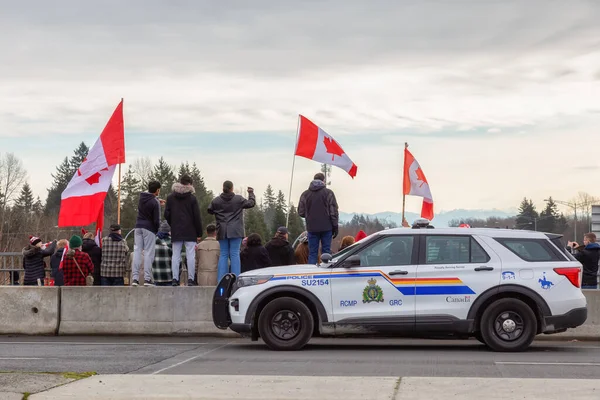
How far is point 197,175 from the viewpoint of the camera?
13375 cm

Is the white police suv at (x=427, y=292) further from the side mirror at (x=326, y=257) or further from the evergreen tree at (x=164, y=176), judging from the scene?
the evergreen tree at (x=164, y=176)

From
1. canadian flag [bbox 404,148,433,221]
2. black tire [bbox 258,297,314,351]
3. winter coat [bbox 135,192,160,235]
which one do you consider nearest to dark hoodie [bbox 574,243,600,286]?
canadian flag [bbox 404,148,433,221]

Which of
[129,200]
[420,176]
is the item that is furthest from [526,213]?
[420,176]

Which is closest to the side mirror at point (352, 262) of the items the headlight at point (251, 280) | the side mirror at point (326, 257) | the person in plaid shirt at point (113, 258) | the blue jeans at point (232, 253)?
the side mirror at point (326, 257)

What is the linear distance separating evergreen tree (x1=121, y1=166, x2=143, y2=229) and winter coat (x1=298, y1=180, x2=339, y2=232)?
302 feet

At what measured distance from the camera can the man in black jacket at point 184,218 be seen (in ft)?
57.6

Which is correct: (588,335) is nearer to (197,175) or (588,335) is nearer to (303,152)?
(303,152)

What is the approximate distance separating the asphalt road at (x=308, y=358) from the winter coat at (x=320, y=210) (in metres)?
2.02

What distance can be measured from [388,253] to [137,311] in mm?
5332

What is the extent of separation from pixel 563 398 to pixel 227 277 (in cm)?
713

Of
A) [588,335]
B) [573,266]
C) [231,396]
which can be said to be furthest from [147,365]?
[588,335]

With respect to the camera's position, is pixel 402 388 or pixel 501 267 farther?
pixel 501 267

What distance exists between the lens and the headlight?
14938 millimetres

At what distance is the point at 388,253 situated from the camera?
14906 mm
